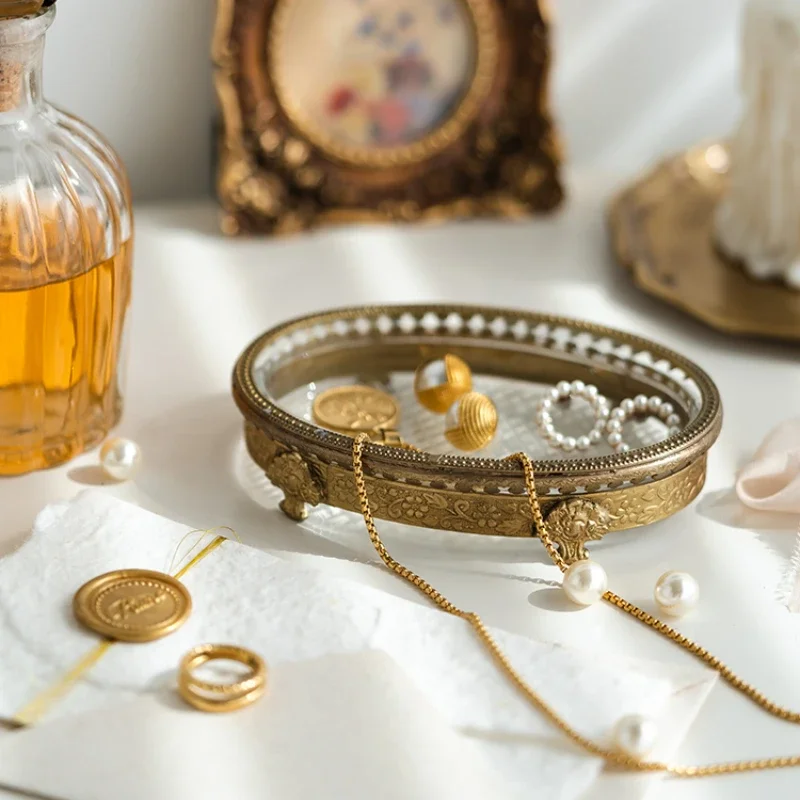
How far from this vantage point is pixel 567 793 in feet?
1.82

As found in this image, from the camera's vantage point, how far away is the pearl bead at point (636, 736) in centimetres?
56

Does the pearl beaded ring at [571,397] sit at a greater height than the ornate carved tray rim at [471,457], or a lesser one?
lesser

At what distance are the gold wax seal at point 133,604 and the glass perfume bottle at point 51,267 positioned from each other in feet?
0.56

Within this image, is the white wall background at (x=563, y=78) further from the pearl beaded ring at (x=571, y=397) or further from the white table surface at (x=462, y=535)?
the pearl beaded ring at (x=571, y=397)

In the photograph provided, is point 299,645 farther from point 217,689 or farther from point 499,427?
point 499,427

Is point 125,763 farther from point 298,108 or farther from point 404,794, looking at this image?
point 298,108

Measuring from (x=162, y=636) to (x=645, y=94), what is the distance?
3.11 ft

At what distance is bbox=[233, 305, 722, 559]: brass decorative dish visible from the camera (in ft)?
2.27

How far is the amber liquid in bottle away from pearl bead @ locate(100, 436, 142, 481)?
4cm

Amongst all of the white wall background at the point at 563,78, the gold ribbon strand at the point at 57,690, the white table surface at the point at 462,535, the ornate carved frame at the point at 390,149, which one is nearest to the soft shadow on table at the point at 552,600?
the white table surface at the point at 462,535

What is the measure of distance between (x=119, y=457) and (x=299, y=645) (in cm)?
21

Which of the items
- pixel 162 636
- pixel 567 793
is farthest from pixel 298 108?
pixel 567 793

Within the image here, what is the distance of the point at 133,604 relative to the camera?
2.09 ft

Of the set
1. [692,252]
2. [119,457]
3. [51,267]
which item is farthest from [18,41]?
[692,252]
